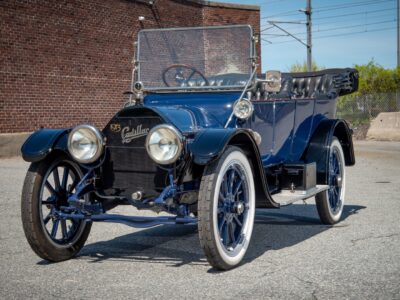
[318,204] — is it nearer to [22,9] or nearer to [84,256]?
[84,256]

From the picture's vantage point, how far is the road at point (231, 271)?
4.18m

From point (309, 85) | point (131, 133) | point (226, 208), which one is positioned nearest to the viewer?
point (226, 208)

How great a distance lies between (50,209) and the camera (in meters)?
5.30

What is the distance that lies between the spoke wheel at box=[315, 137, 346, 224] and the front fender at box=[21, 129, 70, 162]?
9.56 feet

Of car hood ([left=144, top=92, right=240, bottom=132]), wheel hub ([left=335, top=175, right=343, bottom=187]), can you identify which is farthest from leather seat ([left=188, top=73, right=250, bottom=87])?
wheel hub ([left=335, top=175, right=343, bottom=187])

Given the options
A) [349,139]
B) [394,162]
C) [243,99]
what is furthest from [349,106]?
[243,99]

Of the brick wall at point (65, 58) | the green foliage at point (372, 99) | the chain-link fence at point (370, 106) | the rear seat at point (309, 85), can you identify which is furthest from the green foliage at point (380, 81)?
the rear seat at point (309, 85)

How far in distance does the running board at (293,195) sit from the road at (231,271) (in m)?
0.41

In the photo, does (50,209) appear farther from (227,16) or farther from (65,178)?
(227,16)

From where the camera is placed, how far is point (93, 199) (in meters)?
5.35

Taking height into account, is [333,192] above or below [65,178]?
below

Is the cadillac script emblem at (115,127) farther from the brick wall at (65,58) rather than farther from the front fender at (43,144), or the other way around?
the brick wall at (65,58)

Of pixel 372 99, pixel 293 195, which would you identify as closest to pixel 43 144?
pixel 293 195

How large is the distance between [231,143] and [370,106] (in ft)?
85.5
